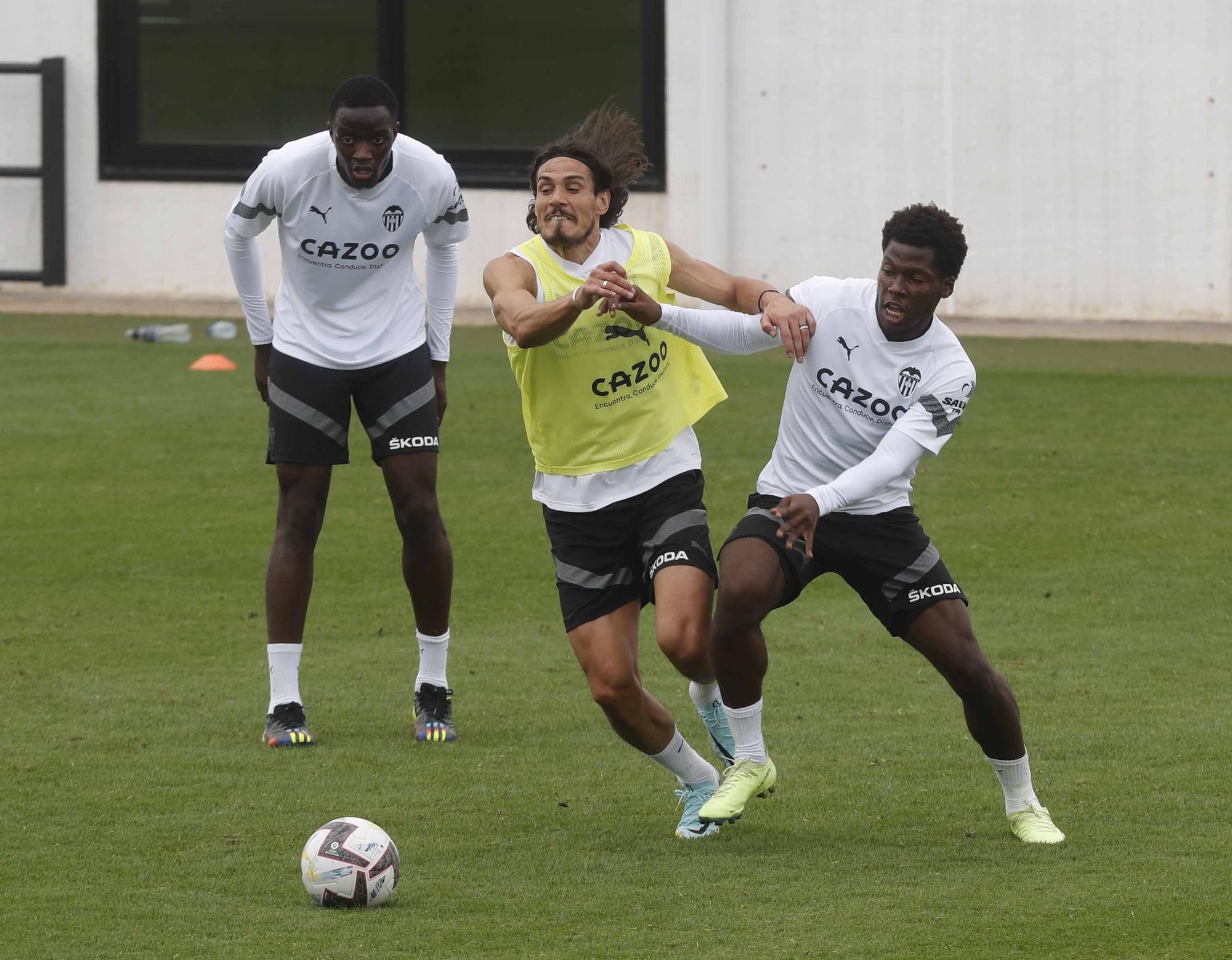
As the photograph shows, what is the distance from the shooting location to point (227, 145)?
18797 mm

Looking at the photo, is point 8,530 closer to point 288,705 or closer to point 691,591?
point 288,705

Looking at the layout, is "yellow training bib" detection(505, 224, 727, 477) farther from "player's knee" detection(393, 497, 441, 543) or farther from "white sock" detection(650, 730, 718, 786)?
"player's knee" detection(393, 497, 441, 543)

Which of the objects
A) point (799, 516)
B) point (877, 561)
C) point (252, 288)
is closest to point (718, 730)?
point (877, 561)

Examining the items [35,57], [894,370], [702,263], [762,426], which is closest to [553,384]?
[702,263]

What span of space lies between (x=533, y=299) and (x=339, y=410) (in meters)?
1.34

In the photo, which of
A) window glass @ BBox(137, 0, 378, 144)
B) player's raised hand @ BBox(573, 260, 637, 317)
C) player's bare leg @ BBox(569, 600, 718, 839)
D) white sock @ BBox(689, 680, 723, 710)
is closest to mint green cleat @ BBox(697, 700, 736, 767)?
white sock @ BBox(689, 680, 723, 710)

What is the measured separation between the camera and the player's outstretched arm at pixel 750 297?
542cm

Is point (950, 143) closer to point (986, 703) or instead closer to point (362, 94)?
point (362, 94)

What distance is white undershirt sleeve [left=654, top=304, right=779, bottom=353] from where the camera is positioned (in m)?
5.38

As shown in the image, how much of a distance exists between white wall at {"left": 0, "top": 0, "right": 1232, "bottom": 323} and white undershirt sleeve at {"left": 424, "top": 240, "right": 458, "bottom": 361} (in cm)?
1105

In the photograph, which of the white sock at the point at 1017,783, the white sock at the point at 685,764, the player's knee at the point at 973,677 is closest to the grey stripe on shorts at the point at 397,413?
the white sock at the point at 685,764

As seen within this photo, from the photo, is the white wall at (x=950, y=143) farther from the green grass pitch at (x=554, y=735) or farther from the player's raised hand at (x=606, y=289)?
the player's raised hand at (x=606, y=289)

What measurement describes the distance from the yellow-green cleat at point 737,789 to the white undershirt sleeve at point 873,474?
2.58 feet

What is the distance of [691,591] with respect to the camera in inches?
213
